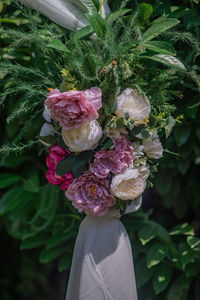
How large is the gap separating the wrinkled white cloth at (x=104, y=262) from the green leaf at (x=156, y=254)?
0.30m

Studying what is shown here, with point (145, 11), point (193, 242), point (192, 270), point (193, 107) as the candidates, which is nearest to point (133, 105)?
point (145, 11)

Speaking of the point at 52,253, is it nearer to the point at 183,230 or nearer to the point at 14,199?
the point at 14,199

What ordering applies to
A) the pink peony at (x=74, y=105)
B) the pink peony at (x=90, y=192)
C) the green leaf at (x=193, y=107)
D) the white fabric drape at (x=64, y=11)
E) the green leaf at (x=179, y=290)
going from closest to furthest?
the pink peony at (x=74, y=105) < the pink peony at (x=90, y=192) < the white fabric drape at (x=64, y=11) < the green leaf at (x=193, y=107) < the green leaf at (x=179, y=290)

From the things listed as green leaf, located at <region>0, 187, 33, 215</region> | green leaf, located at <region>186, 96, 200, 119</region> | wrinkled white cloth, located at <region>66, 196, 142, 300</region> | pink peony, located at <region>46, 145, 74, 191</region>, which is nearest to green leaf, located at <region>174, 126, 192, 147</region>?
green leaf, located at <region>186, 96, 200, 119</region>

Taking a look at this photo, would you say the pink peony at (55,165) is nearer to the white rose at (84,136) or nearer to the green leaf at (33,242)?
the white rose at (84,136)

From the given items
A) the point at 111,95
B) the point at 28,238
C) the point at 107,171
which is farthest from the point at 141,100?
the point at 28,238

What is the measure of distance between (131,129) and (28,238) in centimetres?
97

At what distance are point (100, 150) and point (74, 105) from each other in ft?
0.54

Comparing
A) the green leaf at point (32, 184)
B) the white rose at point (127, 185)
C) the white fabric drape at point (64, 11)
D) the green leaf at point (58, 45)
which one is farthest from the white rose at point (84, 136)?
the green leaf at point (32, 184)

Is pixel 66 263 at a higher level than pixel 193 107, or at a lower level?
lower

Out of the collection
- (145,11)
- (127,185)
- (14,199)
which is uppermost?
(145,11)

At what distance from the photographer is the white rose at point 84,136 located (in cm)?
98

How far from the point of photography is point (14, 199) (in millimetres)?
1632

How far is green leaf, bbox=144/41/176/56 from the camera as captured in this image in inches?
41.0
